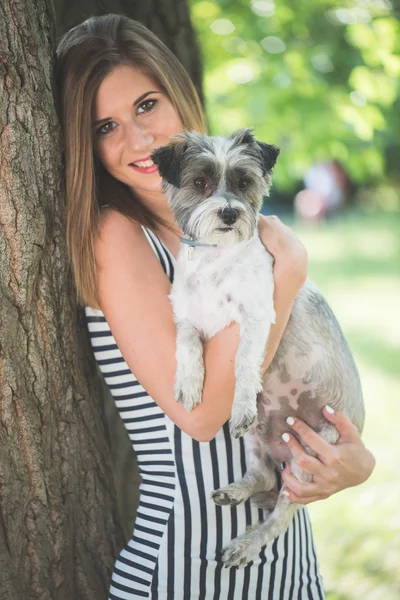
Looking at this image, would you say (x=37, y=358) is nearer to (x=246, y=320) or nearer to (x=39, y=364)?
(x=39, y=364)

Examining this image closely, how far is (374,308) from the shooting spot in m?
11.2

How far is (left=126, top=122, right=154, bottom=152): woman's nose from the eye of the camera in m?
2.58

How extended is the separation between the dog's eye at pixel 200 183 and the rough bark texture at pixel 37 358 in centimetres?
57

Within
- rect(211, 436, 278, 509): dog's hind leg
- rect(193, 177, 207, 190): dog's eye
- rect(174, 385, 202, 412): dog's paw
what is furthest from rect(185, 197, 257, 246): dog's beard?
rect(211, 436, 278, 509): dog's hind leg

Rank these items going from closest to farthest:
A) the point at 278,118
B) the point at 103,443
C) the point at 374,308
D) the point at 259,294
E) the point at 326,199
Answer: the point at 259,294
the point at 103,443
the point at 278,118
the point at 374,308
the point at 326,199

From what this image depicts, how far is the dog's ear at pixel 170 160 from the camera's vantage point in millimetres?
2494

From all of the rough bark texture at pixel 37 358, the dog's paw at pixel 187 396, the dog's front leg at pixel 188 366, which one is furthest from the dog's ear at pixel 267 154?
the dog's paw at pixel 187 396

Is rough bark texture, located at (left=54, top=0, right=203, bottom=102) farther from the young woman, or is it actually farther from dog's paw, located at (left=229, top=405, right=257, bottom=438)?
dog's paw, located at (left=229, top=405, right=257, bottom=438)

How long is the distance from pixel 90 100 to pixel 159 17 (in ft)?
4.38

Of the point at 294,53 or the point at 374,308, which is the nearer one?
the point at 294,53

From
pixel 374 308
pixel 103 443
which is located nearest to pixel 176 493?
pixel 103 443

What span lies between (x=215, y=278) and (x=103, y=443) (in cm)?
83

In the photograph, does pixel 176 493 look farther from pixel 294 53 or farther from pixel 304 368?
pixel 294 53

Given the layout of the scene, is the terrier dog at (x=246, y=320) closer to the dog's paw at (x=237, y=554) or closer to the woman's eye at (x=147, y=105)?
the dog's paw at (x=237, y=554)
